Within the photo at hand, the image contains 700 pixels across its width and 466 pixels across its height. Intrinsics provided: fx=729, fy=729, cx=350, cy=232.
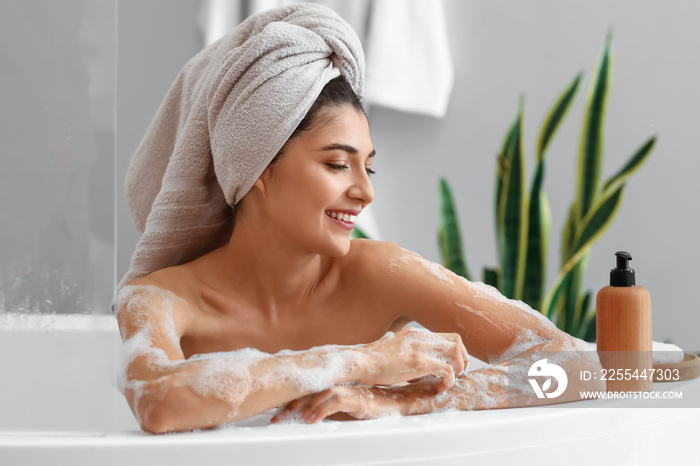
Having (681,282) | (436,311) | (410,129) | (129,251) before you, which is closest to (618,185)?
(681,282)

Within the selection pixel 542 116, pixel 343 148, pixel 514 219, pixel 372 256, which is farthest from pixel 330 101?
pixel 542 116

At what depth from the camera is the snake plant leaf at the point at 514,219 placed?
225cm

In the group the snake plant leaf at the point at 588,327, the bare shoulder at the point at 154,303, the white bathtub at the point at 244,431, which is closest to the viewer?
the white bathtub at the point at 244,431

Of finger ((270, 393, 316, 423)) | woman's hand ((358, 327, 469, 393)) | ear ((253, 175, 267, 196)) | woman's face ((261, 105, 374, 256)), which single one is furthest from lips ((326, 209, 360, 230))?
finger ((270, 393, 316, 423))

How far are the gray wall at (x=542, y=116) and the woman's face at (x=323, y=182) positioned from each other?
119 centimetres

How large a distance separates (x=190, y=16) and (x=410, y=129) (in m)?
0.87

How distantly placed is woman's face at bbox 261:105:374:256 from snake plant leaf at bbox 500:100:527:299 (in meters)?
1.14

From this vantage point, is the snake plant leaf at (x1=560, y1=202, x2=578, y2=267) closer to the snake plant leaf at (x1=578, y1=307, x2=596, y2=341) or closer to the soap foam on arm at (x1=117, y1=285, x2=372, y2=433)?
the snake plant leaf at (x1=578, y1=307, x2=596, y2=341)

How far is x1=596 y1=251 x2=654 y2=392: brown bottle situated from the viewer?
1062mm

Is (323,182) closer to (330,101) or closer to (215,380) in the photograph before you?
(330,101)

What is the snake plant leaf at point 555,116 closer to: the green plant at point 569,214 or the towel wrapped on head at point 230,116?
the green plant at point 569,214

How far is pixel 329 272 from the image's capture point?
1377 mm

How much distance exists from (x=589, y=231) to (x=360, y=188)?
1.28 metres

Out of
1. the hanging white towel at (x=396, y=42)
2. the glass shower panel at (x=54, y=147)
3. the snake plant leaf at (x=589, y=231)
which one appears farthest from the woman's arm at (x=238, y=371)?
the hanging white towel at (x=396, y=42)
